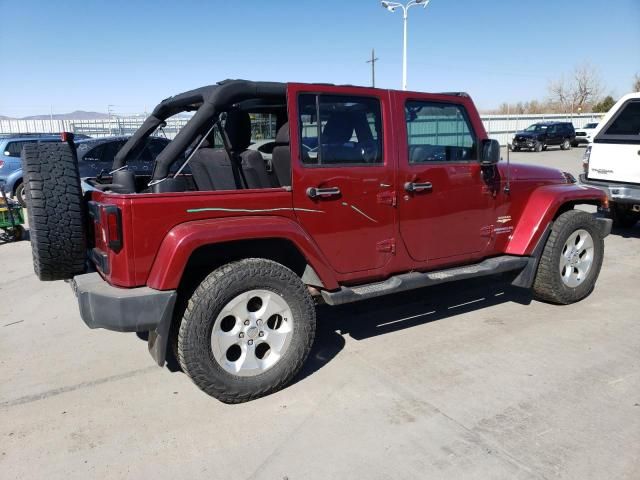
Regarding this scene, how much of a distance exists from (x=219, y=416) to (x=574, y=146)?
34067 millimetres

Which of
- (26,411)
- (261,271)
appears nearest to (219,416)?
(261,271)

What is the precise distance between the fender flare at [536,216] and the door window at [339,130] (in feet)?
5.58

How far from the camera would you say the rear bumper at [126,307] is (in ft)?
9.55

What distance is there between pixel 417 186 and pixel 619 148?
504 cm

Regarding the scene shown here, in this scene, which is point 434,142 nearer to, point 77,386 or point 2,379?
point 77,386

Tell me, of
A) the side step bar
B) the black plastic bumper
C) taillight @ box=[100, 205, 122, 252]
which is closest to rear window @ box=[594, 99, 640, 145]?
the side step bar

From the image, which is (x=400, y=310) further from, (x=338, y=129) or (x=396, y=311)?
→ (x=338, y=129)

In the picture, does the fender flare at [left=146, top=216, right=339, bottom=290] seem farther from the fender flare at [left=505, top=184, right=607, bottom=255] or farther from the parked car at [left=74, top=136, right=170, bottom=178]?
the parked car at [left=74, top=136, right=170, bottom=178]

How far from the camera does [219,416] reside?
10.3ft

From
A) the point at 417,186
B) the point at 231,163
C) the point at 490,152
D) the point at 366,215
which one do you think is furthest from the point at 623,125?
the point at 231,163

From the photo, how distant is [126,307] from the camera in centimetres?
291

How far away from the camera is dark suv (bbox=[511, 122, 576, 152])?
2930 cm

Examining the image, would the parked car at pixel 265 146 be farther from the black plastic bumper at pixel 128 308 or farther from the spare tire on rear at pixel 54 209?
the black plastic bumper at pixel 128 308

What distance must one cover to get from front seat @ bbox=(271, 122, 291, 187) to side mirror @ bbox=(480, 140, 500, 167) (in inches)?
68.7
